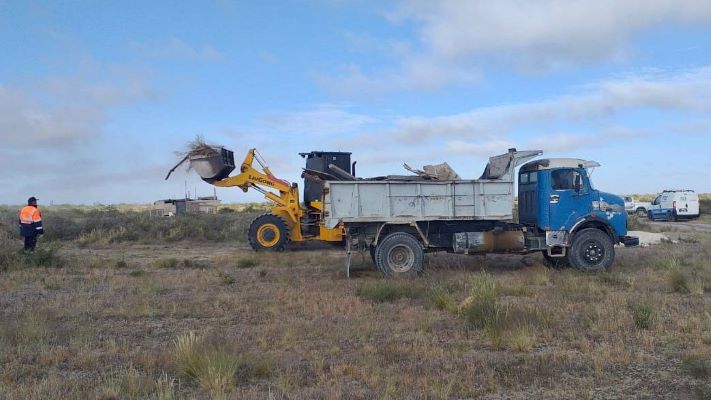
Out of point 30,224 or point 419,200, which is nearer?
point 419,200

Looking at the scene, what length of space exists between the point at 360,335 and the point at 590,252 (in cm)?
876

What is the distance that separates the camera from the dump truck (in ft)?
46.7

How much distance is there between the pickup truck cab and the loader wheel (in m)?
35.7

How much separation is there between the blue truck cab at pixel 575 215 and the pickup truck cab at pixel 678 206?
113 feet

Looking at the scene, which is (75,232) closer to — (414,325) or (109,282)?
(109,282)

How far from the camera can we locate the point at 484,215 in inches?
567

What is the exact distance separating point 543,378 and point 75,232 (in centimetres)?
2646

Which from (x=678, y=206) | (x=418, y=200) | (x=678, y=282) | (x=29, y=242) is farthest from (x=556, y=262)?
(x=678, y=206)

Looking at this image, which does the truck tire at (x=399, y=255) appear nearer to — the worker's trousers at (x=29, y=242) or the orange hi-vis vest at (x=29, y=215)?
the orange hi-vis vest at (x=29, y=215)

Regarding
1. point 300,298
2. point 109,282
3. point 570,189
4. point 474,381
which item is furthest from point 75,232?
point 474,381

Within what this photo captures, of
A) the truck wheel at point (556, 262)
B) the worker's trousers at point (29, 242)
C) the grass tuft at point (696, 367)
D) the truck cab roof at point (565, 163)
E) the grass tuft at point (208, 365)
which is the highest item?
the truck cab roof at point (565, 163)

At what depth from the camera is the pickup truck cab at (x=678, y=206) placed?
4497 centimetres

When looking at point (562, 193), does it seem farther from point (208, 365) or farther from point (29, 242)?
point (29, 242)

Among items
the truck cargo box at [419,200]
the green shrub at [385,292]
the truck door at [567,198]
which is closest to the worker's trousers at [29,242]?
the truck cargo box at [419,200]
